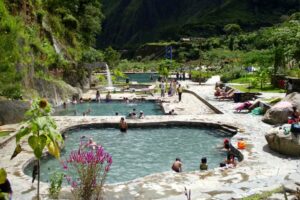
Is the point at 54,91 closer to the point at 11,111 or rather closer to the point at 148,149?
the point at 11,111

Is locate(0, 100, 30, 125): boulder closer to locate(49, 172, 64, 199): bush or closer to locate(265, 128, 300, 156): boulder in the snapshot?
locate(265, 128, 300, 156): boulder

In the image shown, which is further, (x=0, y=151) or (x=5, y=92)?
(x=5, y=92)

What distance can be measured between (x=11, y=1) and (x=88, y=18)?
27824 mm

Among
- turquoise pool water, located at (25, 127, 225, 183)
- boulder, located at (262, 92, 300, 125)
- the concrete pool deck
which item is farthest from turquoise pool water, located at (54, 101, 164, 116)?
the concrete pool deck

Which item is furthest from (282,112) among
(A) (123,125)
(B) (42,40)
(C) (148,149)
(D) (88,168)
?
Answer: (B) (42,40)

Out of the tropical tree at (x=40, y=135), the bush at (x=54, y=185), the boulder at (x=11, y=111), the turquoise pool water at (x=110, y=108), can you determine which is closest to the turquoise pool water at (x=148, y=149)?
the boulder at (x=11, y=111)

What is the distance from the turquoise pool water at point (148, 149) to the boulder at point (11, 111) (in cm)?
301

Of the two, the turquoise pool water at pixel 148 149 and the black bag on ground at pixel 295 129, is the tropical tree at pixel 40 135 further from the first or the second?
the black bag on ground at pixel 295 129

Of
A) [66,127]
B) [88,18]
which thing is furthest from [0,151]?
[88,18]

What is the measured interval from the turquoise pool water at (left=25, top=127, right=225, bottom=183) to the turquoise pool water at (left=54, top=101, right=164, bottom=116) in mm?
8976

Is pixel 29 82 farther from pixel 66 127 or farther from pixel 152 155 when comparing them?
pixel 152 155

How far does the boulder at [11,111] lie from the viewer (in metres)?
24.2

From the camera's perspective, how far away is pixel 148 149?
21.9 metres

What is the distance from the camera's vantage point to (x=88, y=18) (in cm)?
6166
